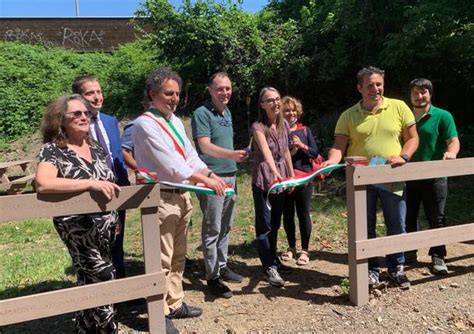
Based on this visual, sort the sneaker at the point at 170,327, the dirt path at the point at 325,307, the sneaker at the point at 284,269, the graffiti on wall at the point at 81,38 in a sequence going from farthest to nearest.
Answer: the graffiti on wall at the point at 81,38 < the sneaker at the point at 284,269 < the dirt path at the point at 325,307 < the sneaker at the point at 170,327

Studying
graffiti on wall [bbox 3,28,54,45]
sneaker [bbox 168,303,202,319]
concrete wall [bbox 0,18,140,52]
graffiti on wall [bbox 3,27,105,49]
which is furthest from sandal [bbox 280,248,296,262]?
graffiti on wall [bbox 3,28,54,45]

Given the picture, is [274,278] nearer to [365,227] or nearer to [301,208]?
[301,208]

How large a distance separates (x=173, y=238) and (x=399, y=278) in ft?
7.05

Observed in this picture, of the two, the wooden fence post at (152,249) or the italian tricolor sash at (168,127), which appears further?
the italian tricolor sash at (168,127)

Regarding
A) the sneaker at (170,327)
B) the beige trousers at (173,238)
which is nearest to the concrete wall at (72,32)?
the beige trousers at (173,238)

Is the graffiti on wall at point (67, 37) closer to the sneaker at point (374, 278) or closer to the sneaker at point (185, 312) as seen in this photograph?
the sneaker at point (185, 312)

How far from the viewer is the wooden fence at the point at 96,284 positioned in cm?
274

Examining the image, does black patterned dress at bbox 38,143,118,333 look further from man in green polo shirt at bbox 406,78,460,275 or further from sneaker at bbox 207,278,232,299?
man in green polo shirt at bbox 406,78,460,275

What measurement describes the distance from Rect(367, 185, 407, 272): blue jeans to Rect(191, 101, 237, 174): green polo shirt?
1.32 m

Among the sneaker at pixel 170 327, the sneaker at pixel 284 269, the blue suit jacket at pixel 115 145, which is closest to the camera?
the sneaker at pixel 170 327

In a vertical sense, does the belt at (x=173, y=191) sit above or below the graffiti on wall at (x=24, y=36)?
below

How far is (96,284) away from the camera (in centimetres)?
295

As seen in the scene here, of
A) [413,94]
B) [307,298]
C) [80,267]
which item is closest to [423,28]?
[413,94]

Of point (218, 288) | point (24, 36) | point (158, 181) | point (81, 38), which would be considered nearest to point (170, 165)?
point (158, 181)
